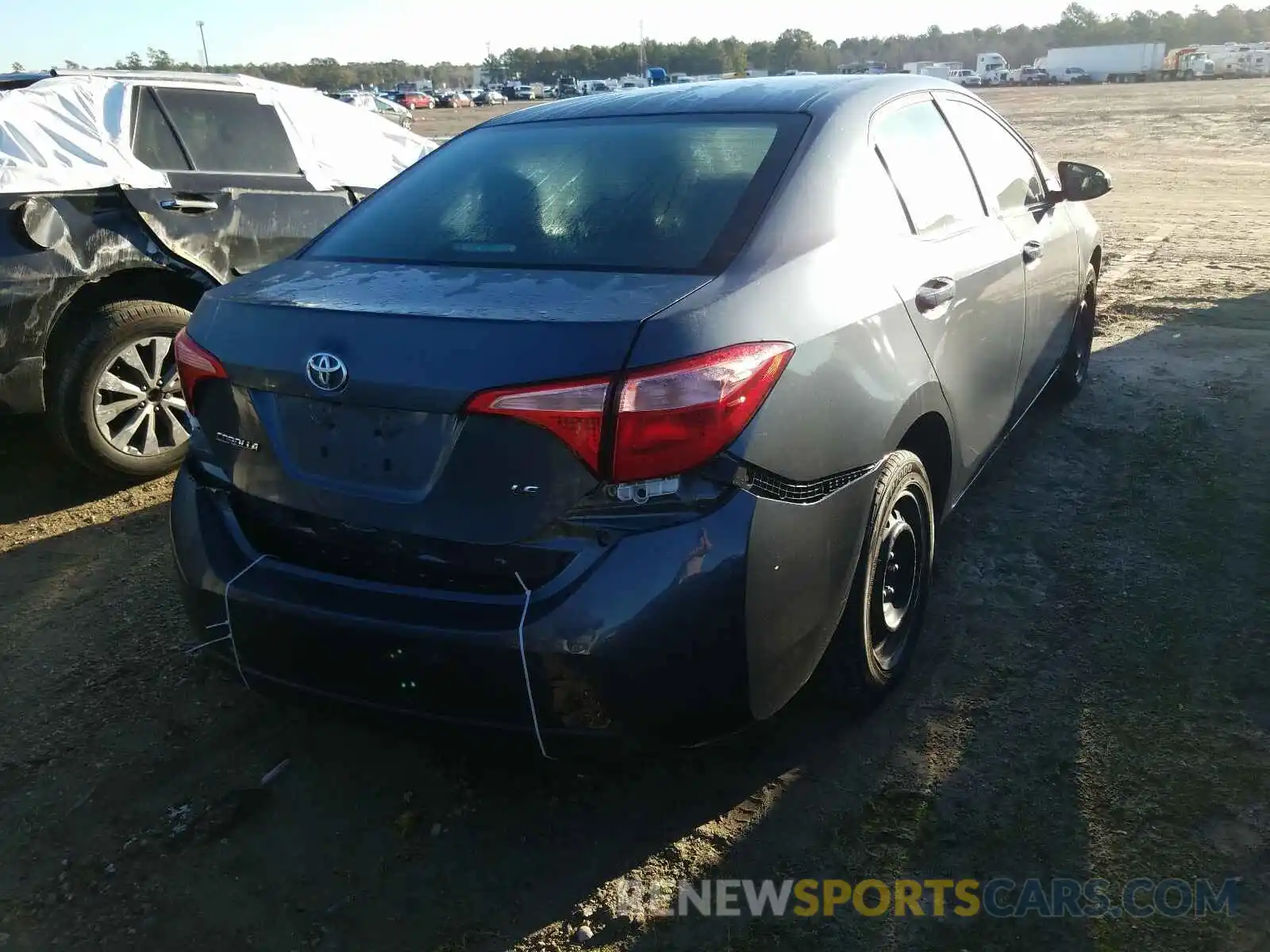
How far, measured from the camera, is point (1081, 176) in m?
4.45

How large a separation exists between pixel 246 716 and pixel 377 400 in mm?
1363

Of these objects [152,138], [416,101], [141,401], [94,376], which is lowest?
[141,401]

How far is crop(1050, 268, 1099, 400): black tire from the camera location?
5.18 m

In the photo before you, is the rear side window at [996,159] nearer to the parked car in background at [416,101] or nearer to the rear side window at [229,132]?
the rear side window at [229,132]

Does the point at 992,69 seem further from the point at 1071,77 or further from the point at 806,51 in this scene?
the point at 806,51

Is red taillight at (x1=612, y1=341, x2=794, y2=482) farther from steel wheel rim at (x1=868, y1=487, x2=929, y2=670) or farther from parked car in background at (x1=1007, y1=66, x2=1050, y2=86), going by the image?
parked car in background at (x1=1007, y1=66, x2=1050, y2=86)

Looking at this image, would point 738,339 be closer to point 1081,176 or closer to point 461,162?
point 461,162

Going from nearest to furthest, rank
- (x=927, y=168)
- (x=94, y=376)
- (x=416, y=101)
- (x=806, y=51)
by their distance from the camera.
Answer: (x=927, y=168)
(x=94, y=376)
(x=416, y=101)
(x=806, y=51)

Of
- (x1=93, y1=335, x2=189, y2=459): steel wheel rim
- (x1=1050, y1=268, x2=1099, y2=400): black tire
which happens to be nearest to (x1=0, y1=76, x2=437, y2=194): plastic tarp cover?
(x1=93, y1=335, x2=189, y2=459): steel wheel rim

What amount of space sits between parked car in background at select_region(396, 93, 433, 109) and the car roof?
57.3 m

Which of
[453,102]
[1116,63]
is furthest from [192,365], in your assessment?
[1116,63]

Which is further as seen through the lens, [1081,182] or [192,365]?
[1081,182]

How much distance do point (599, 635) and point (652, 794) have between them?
793 mm

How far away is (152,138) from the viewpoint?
4.87m
